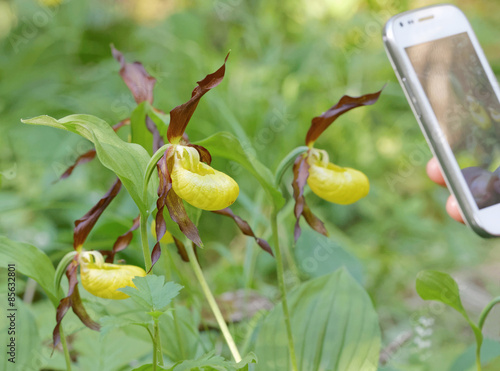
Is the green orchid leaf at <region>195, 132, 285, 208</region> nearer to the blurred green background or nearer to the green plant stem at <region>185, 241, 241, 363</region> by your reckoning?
the green plant stem at <region>185, 241, 241, 363</region>

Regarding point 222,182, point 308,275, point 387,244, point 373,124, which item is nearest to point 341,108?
point 222,182

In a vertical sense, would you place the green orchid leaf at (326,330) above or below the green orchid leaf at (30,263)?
below

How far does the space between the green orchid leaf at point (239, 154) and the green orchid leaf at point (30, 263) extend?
0.25 meters

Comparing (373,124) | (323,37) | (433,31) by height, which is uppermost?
(433,31)

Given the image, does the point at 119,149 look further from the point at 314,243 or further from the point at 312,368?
the point at 314,243

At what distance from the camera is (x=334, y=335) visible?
75 cm

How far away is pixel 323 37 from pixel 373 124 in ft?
1.43

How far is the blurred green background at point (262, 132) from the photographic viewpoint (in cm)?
133

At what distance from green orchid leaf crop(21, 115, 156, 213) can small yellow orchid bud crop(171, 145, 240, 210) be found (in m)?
0.04

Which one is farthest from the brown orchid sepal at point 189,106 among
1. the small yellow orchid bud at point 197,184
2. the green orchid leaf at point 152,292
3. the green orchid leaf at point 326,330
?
the green orchid leaf at point 326,330

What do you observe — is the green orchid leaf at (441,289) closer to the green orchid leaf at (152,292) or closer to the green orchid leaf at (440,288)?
the green orchid leaf at (440,288)

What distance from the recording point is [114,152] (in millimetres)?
533

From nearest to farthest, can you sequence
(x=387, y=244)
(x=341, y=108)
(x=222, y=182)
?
(x=222, y=182) < (x=341, y=108) < (x=387, y=244)

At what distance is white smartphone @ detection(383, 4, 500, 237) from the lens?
74 centimetres
